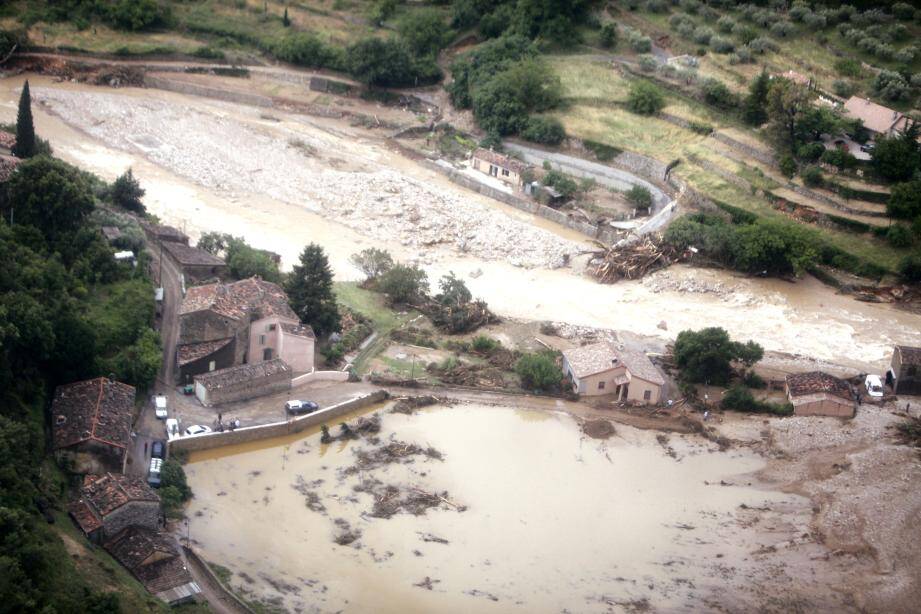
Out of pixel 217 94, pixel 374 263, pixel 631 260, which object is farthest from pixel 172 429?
pixel 217 94

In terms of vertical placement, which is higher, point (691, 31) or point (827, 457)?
point (691, 31)

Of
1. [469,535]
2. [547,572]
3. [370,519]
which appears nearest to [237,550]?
[370,519]

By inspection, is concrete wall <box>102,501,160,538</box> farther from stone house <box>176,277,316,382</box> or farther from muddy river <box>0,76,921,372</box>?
muddy river <box>0,76,921,372</box>

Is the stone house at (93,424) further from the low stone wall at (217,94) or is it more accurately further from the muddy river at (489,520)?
the low stone wall at (217,94)

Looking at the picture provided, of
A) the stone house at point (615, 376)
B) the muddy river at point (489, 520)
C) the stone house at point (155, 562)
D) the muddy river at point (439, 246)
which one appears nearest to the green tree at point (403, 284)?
→ the muddy river at point (439, 246)

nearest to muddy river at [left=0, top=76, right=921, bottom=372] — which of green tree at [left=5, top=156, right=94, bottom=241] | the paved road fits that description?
the paved road

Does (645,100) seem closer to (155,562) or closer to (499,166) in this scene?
(499,166)

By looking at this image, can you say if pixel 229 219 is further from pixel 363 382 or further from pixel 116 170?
pixel 363 382
